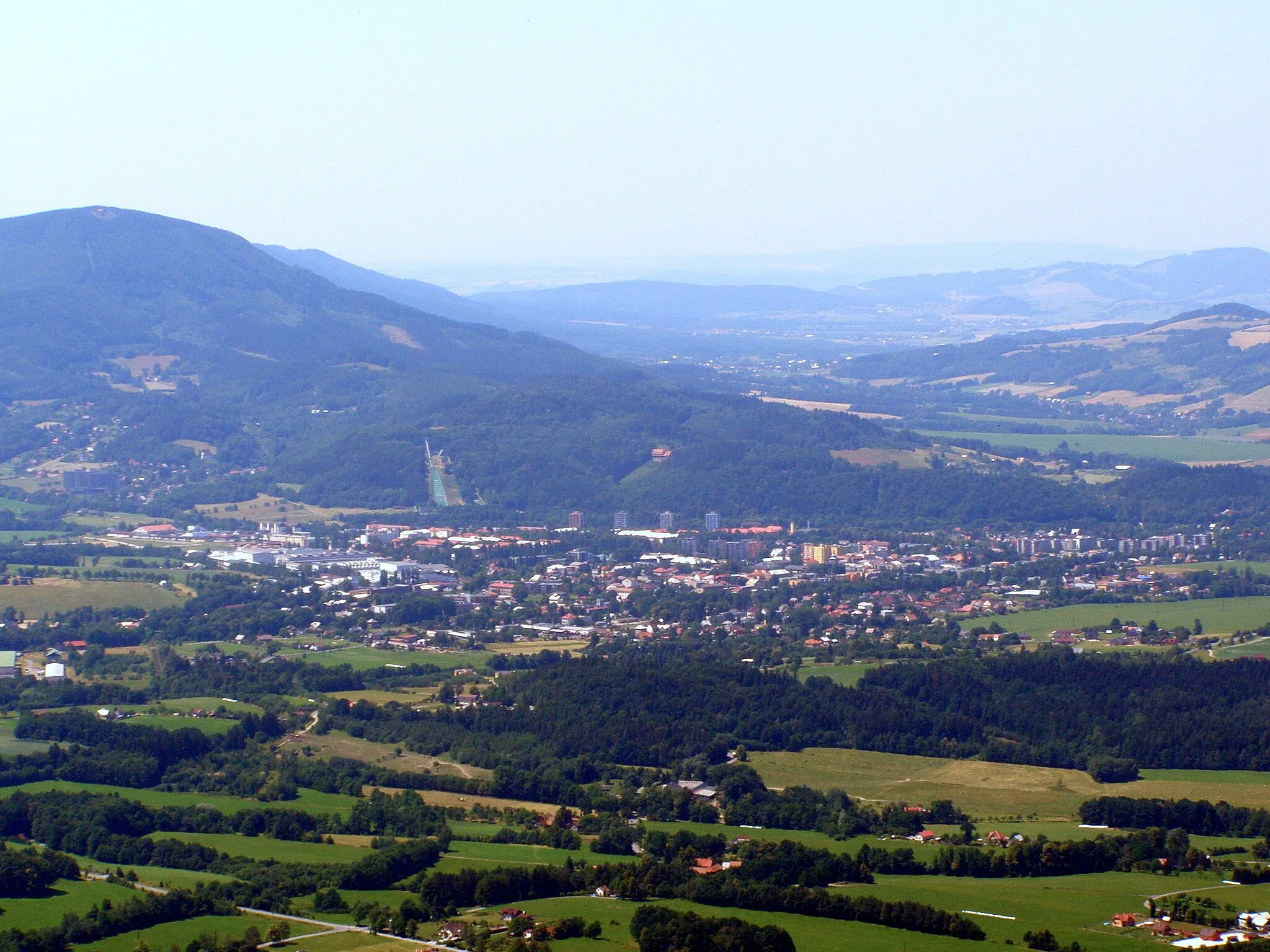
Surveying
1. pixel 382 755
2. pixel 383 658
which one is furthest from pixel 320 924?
pixel 383 658

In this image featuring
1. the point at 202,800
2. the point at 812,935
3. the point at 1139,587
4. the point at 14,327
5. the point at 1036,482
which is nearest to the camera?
the point at 812,935

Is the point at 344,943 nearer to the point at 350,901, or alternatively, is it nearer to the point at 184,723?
the point at 350,901

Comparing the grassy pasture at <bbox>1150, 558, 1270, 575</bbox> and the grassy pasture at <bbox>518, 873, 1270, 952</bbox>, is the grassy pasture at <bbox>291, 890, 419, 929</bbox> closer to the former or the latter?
the grassy pasture at <bbox>518, 873, 1270, 952</bbox>

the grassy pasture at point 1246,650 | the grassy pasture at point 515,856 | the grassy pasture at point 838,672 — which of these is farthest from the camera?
the grassy pasture at point 1246,650

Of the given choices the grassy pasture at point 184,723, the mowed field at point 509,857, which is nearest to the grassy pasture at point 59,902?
the mowed field at point 509,857

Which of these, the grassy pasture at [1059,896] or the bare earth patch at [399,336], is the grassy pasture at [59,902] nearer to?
the grassy pasture at [1059,896]

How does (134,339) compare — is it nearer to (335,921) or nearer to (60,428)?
(60,428)

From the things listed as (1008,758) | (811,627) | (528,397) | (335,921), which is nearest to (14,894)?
(335,921)
